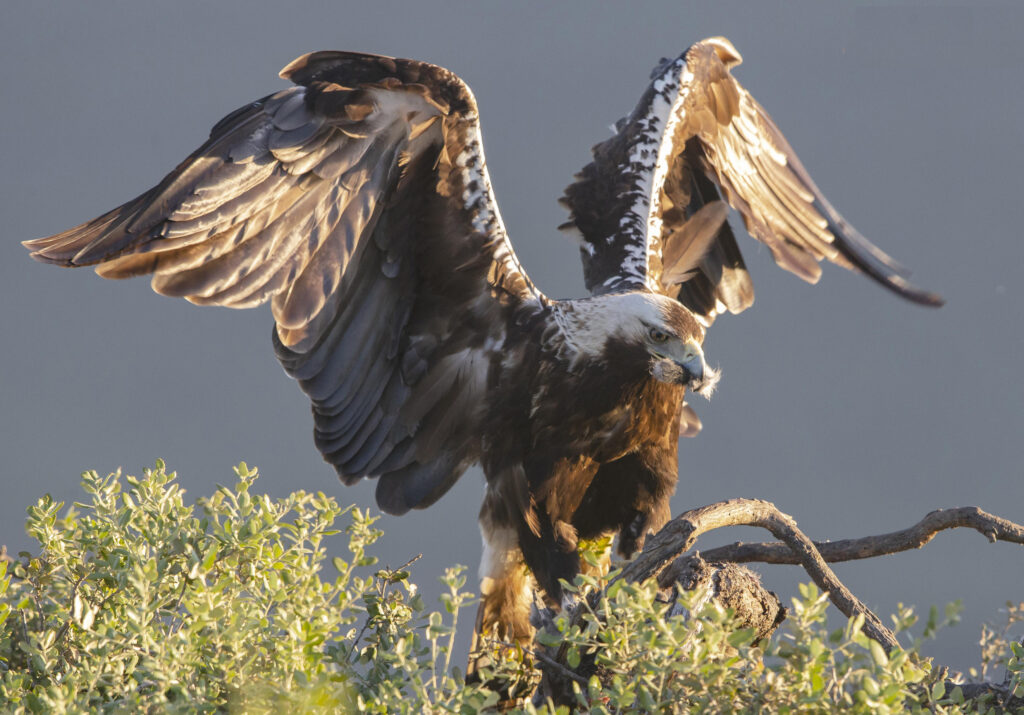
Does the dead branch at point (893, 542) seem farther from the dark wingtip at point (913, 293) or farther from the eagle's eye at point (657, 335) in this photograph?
the dark wingtip at point (913, 293)

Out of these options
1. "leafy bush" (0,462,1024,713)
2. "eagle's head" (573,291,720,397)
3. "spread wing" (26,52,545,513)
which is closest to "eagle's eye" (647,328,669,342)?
"eagle's head" (573,291,720,397)

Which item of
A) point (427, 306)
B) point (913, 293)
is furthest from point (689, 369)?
point (913, 293)

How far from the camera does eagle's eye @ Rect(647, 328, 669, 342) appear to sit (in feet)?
9.74

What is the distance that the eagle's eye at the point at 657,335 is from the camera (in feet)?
9.74

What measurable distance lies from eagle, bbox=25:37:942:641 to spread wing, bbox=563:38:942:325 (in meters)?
0.04

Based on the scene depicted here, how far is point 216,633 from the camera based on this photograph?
157cm

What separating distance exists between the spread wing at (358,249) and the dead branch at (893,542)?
0.97 m

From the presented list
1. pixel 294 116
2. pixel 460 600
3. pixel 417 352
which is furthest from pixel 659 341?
pixel 460 600

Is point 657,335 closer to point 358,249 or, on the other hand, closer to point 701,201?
point 358,249

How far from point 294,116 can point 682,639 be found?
1929mm

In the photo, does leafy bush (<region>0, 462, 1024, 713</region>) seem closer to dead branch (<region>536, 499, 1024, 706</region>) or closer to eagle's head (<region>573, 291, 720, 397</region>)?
dead branch (<region>536, 499, 1024, 706</region>)

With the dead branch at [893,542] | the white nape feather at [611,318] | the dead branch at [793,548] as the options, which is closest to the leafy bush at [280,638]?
the dead branch at [793,548]

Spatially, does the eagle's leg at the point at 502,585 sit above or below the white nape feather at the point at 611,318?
below

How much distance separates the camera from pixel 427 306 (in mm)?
3252
